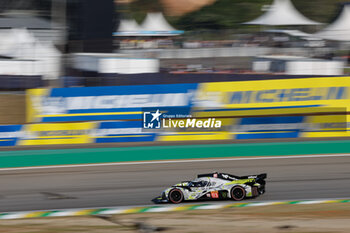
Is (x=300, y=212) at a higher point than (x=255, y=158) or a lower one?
lower

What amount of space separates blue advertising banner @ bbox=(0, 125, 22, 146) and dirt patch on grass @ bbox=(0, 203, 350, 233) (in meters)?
4.46

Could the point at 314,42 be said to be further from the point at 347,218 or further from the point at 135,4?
the point at 135,4

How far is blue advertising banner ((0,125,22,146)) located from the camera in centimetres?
1167

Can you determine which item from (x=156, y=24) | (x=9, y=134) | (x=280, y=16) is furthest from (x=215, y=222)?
(x=156, y=24)

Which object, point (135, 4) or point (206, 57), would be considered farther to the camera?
point (135, 4)

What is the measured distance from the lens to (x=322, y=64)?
619 inches

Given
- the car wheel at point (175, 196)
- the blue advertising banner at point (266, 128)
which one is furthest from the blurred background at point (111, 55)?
the car wheel at point (175, 196)

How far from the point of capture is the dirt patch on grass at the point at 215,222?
6906 millimetres

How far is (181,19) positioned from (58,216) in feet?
128

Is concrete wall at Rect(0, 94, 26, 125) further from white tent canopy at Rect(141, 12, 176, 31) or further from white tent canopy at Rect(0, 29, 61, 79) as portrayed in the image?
white tent canopy at Rect(141, 12, 176, 31)

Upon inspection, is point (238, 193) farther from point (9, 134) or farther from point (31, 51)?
point (31, 51)

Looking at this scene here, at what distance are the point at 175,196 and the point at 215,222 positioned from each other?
921 millimetres

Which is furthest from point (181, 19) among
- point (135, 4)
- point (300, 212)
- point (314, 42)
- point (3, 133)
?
point (300, 212)

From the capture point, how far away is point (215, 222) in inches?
282
